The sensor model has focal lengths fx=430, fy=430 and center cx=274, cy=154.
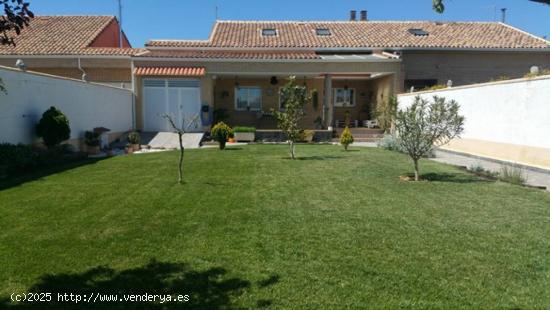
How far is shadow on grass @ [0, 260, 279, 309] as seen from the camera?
4391mm

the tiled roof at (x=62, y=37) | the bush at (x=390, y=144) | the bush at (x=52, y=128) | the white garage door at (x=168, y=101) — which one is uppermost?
the tiled roof at (x=62, y=37)

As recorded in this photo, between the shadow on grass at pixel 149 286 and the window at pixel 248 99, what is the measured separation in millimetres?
24845

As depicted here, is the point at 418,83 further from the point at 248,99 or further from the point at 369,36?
the point at 248,99

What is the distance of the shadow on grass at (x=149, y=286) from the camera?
4391mm

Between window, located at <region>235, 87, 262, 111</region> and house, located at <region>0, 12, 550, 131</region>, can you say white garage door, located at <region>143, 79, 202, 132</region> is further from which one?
window, located at <region>235, 87, 262, 111</region>

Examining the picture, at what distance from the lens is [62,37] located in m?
30.6

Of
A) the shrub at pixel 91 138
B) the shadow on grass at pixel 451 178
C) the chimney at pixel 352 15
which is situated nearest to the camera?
the shadow on grass at pixel 451 178

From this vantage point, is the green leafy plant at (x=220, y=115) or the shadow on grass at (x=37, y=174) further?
the green leafy plant at (x=220, y=115)

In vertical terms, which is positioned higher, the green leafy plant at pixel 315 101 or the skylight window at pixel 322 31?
the skylight window at pixel 322 31

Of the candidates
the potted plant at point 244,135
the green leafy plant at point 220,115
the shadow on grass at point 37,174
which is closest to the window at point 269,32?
the green leafy plant at point 220,115

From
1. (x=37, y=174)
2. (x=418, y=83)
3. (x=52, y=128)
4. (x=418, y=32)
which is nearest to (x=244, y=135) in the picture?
(x=52, y=128)

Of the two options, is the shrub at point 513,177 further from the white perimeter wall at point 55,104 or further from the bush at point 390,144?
the white perimeter wall at point 55,104

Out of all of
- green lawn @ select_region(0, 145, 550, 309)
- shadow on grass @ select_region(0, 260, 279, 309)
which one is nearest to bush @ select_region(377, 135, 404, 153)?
green lawn @ select_region(0, 145, 550, 309)

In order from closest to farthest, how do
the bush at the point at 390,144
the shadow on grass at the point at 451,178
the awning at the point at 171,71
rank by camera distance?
the shadow on grass at the point at 451,178 < the bush at the point at 390,144 < the awning at the point at 171,71
